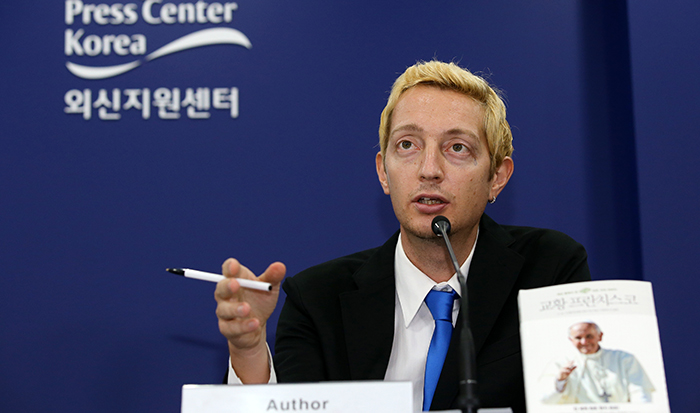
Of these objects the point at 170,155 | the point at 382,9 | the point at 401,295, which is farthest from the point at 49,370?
the point at 382,9

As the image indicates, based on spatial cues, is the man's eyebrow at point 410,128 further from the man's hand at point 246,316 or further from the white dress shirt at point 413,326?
the man's hand at point 246,316

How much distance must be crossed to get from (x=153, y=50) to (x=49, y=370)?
1.31m

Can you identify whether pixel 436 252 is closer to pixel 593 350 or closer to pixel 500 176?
pixel 500 176

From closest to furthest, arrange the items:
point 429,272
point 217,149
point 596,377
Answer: point 596,377
point 429,272
point 217,149

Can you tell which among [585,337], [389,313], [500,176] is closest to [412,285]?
[389,313]

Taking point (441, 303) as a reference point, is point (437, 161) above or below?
above

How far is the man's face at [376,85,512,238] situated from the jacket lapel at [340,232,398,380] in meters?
0.14

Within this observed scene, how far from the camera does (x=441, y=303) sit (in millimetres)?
1281

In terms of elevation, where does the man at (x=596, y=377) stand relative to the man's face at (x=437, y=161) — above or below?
below

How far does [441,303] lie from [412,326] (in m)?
0.12

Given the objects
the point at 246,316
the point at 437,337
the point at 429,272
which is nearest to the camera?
the point at 246,316

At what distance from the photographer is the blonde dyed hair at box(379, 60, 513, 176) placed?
1499 millimetres

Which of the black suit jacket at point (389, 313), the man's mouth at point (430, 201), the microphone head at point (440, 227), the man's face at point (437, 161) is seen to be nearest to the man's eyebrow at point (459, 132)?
the man's face at point (437, 161)

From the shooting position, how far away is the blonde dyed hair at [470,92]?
1499 millimetres
